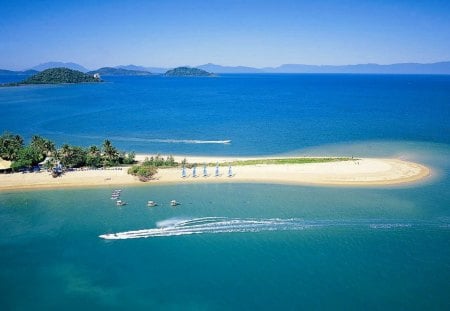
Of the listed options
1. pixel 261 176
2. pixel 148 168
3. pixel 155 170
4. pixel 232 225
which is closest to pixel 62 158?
pixel 148 168

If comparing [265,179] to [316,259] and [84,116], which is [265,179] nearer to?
[316,259]

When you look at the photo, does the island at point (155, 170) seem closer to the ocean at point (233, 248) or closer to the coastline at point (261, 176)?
the coastline at point (261, 176)

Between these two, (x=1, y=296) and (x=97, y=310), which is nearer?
(x=97, y=310)

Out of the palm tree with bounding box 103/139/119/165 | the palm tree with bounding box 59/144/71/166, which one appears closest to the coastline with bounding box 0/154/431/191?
the palm tree with bounding box 103/139/119/165

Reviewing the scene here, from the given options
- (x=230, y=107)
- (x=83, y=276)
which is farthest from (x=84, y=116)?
(x=83, y=276)

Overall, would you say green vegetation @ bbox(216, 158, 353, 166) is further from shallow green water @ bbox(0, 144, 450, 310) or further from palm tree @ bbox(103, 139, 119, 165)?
palm tree @ bbox(103, 139, 119, 165)

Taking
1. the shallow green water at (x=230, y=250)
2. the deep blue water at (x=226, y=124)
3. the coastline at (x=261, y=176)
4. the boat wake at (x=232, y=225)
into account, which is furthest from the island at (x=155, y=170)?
the boat wake at (x=232, y=225)
